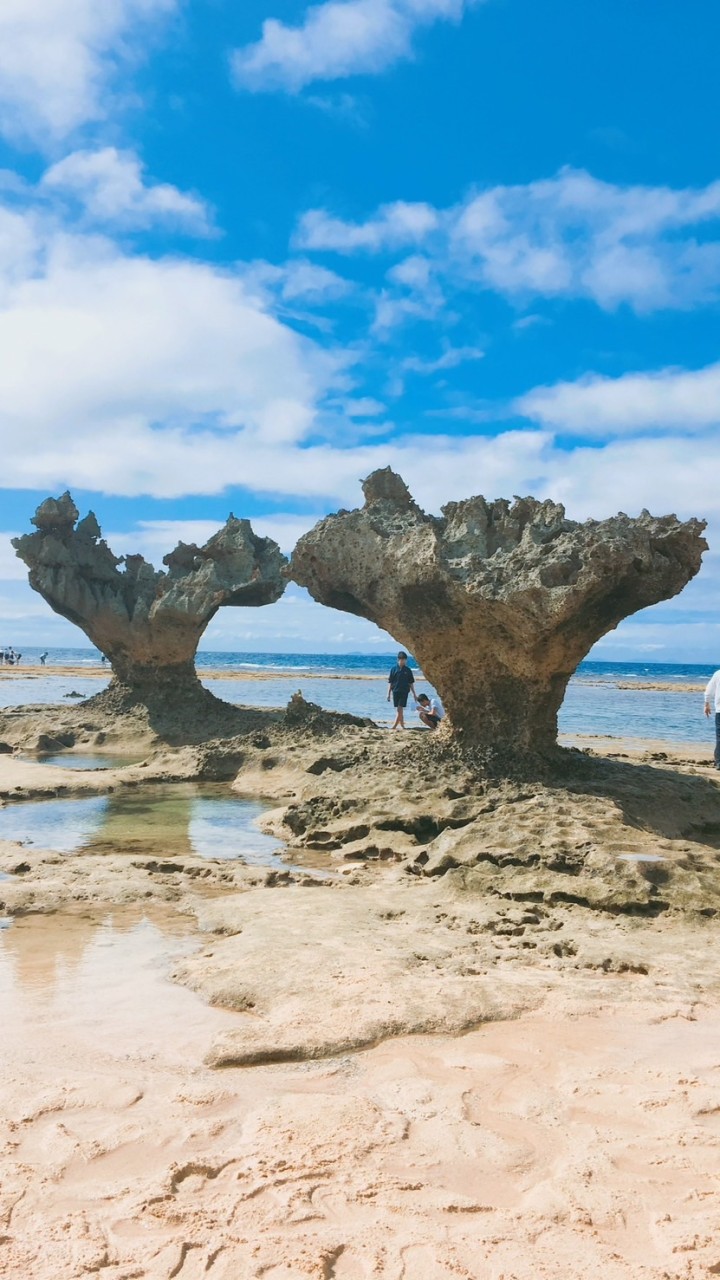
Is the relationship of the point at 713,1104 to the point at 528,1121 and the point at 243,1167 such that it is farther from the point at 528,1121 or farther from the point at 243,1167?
the point at 243,1167

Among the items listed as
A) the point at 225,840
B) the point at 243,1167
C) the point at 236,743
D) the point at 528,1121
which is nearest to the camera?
the point at 243,1167

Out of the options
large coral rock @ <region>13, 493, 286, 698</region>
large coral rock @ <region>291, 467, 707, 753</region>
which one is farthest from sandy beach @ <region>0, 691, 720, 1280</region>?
large coral rock @ <region>13, 493, 286, 698</region>

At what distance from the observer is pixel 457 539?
926 centimetres

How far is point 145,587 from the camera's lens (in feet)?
59.5

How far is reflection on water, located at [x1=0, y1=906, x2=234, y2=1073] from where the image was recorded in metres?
3.77

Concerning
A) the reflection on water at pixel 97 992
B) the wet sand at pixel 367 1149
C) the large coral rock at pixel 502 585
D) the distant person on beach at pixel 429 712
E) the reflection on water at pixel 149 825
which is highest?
the large coral rock at pixel 502 585

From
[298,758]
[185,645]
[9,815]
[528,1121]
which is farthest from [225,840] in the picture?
[185,645]

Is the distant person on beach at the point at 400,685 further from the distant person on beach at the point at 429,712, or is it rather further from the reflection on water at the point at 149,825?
the reflection on water at the point at 149,825

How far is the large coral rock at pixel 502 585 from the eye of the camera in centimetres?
812

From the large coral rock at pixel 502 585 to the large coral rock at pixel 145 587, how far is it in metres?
7.02

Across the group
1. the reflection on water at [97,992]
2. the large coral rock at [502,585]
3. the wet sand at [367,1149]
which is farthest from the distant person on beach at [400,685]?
the wet sand at [367,1149]

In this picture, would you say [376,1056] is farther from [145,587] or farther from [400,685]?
[145,587]

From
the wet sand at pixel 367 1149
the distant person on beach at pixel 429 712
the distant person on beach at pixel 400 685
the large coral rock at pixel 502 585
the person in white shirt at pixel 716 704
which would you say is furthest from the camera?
the distant person on beach at pixel 400 685

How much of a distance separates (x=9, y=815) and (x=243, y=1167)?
309 inches
